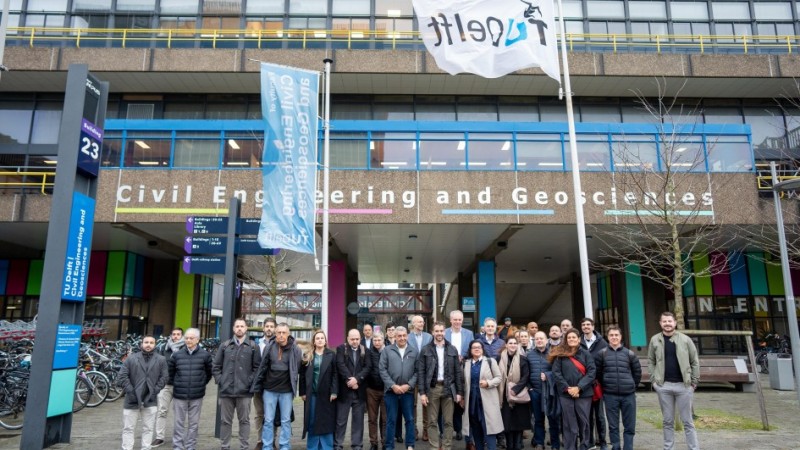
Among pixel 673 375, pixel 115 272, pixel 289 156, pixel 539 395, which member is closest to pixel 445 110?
pixel 289 156

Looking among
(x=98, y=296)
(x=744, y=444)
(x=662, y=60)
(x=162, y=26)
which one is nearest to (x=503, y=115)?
(x=662, y=60)

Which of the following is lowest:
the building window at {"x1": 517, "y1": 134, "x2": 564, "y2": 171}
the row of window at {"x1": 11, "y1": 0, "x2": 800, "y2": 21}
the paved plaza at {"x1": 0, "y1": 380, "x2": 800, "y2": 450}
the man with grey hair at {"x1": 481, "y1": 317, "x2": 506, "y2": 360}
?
the paved plaza at {"x1": 0, "y1": 380, "x2": 800, "y2": 450}

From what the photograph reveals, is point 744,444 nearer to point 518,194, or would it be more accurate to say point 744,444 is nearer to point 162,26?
point 518,194

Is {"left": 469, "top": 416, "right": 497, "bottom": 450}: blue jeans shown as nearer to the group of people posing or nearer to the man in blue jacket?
the group of people posing

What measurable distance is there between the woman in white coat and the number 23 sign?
7.01m

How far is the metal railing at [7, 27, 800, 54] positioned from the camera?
2453 cm

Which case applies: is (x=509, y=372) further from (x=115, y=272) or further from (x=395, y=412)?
(x=115, y=272)

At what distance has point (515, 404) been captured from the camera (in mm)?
8492

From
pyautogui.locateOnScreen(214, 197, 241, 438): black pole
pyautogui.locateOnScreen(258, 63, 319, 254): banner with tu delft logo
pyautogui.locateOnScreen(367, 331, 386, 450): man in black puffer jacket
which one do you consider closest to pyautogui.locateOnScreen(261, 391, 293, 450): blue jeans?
pyautogui.locateOnScreen(367, 331, 386, 450): man in black puffer jacket

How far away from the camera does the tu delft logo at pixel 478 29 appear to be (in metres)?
11.9

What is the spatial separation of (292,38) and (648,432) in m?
20.9

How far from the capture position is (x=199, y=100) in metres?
24.6

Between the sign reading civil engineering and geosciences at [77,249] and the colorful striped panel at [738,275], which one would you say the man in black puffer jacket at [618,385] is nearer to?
the sign reading civil engineering and geosciences at [77,249]

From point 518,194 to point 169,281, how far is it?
58.7ft
